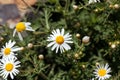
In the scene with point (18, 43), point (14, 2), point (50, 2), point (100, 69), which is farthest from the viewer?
point (14, 2)

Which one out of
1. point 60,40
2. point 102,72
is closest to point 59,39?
point 60,40

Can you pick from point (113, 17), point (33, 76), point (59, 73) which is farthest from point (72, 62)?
point (113, 17)

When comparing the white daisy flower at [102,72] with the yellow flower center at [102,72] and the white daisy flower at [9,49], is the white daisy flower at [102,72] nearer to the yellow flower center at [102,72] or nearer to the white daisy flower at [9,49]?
the yellow flower center at [102,72]

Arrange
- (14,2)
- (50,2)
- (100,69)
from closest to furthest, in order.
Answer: (100,69)
(50,2)
(14,2)

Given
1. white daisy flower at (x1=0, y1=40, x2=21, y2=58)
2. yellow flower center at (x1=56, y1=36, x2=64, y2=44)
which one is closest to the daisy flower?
yellow flower center at (x1=56, y1=36, x2=64, y2=44)

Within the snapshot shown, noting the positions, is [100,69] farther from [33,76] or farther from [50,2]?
[50,2]

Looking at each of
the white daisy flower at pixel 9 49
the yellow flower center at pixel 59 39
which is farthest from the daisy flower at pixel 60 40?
the white daisy flower at pixel 9 49

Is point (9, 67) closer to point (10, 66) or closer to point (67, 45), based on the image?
point (10, 66)
